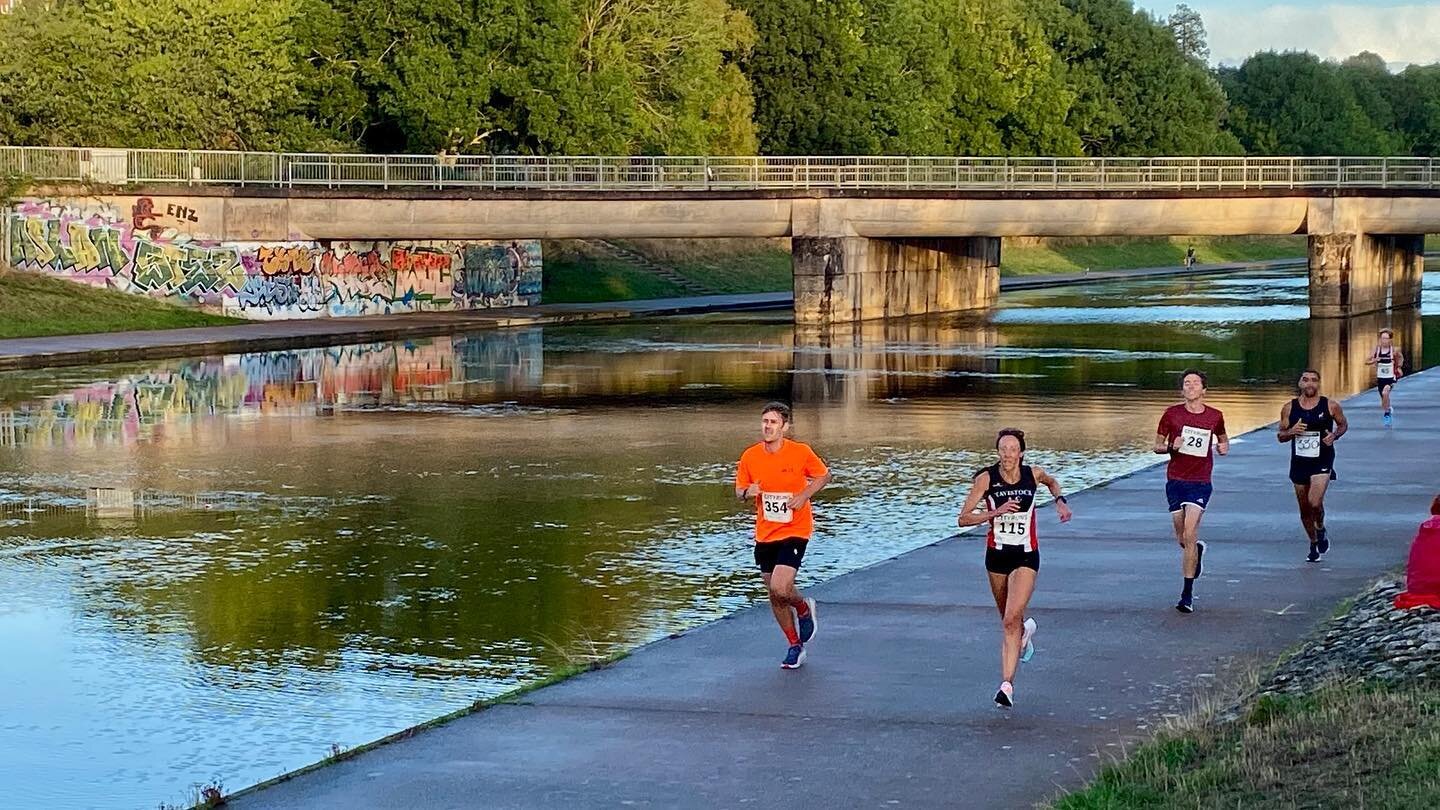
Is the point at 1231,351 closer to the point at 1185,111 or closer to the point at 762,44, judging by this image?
the point at 762,44

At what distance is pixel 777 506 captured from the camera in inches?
517

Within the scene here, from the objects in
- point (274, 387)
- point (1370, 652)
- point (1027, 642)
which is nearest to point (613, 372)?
point (274, 387)

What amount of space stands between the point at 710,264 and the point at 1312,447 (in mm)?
70801

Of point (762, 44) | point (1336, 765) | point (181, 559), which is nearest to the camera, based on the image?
point (1336, 765)

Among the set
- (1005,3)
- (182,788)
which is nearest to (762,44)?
(1005,3)

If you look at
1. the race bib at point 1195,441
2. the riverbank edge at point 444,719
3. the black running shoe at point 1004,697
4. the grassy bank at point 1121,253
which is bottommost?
the riverbank edge at point 444,719

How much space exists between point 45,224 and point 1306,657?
4893cm

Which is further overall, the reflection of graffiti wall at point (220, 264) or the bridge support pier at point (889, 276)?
the bridge support pier at point (889, 276)

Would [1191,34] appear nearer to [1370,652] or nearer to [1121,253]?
[1121,253]

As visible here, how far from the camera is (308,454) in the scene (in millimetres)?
27422

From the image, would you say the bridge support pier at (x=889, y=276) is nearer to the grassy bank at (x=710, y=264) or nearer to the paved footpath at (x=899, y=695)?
the grassy bank at (x=710, y=264)

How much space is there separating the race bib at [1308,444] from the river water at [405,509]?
12.2ft

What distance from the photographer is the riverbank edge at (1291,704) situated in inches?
377

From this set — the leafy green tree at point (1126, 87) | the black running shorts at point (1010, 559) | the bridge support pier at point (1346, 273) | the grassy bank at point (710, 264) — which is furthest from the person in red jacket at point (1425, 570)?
the leafy green tree at point (1126, 87)
